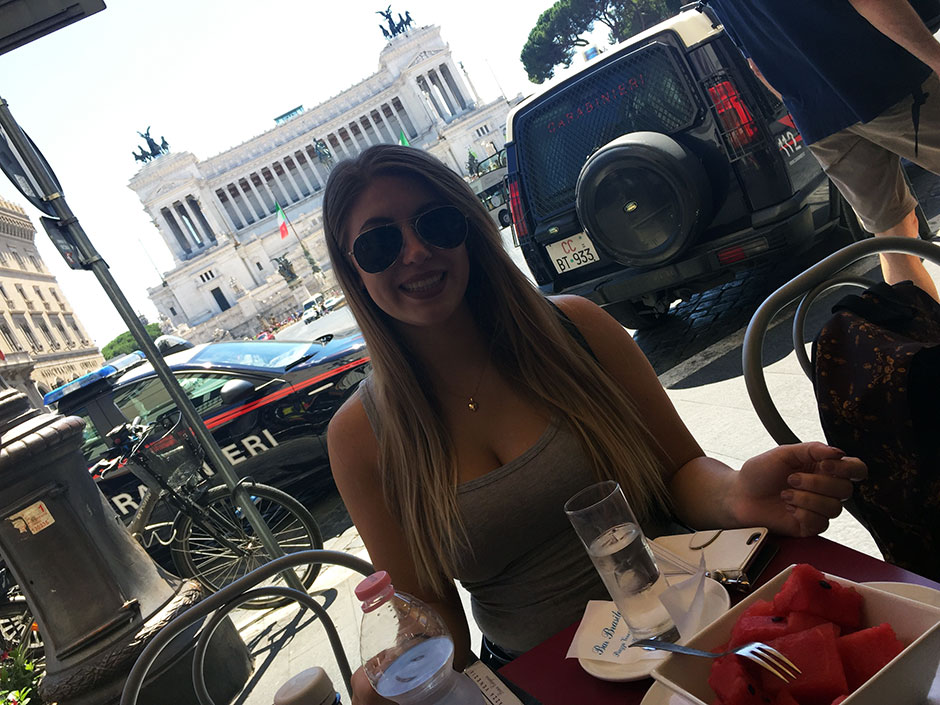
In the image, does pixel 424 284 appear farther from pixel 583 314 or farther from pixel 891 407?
pixel 891 407

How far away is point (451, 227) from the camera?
1563mm

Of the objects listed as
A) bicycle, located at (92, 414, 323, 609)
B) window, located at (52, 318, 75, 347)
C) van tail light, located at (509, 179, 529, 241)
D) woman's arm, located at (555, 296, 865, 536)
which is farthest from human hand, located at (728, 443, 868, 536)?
window, located at (52, 318, 75, 347)

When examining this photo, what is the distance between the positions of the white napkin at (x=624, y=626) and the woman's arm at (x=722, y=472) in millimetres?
165

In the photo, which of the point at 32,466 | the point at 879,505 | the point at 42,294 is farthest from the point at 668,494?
the point at 42,294

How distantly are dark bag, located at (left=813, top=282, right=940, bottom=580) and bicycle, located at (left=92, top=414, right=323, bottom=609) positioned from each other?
319cm

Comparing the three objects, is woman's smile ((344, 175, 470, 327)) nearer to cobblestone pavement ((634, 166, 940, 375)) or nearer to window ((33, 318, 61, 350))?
cobblestone pavement ((634, 166, 940, 375))

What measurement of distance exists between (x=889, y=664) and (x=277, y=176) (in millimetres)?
71953

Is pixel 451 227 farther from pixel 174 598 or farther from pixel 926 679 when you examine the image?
pixel 174 598

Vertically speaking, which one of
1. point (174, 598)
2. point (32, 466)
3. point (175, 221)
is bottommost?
point (174, 598)

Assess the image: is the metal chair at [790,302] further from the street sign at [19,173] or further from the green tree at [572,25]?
the green tree at [572,25]

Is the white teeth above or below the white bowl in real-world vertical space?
above

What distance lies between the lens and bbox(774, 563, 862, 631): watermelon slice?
0.72 m

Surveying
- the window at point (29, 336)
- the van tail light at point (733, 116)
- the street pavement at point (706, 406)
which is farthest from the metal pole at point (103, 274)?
the window at point (29, 336)

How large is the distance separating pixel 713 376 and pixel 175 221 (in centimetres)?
6818
